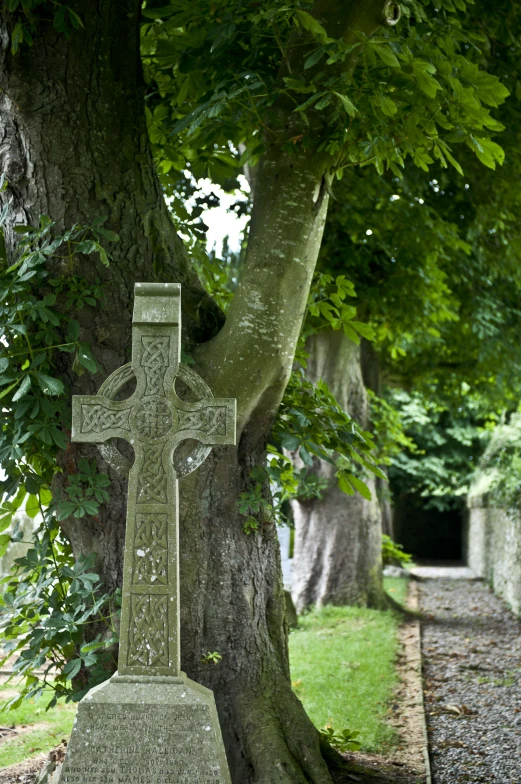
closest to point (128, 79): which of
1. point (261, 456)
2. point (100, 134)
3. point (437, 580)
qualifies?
point (100, 134)

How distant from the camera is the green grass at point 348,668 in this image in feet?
22.8

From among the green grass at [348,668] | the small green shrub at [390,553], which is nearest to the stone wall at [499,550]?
the small green shrub at [390,553]

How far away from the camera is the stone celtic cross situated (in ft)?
13.1

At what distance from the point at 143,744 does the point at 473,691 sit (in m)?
5.59

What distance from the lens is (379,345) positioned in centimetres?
1404

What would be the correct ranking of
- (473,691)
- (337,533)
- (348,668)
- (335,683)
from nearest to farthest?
(335,683) → (473,691) → (348,668) → (337,533)

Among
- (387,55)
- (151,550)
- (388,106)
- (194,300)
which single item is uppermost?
(387,55)

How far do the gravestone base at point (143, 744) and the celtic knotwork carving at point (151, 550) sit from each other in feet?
1.75

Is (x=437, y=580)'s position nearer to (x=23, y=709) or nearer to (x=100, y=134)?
(x=23, y=709)

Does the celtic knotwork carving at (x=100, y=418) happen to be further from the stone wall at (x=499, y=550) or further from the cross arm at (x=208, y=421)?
the stone wall at (x=499, y=550)

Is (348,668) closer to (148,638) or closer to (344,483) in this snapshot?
(344,483)

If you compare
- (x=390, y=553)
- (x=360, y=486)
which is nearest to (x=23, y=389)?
(x=360, y=486)

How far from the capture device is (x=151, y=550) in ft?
13.2

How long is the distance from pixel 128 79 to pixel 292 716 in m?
4.09
